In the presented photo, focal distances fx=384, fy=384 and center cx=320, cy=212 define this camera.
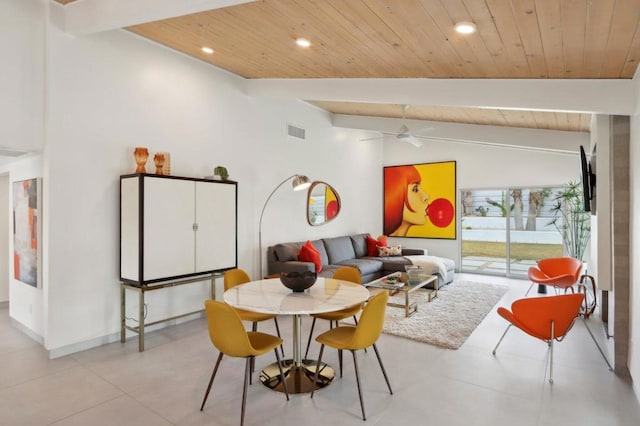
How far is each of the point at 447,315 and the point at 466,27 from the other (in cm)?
360

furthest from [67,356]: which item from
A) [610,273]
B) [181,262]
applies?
[610,273]

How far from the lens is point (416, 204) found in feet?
30.0

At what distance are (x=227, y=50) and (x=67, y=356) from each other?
11.9 feet

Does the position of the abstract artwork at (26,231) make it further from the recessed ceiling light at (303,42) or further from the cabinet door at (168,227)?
the recessed ceiling light at (303,42)

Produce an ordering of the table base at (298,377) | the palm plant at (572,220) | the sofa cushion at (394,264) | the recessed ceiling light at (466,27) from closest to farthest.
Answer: the recessed ceiling light at (466,27) < the table base at (298,377) < the palm plant at (572,220) < the sofa cushion at (394,264)

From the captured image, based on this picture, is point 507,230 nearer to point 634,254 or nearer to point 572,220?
point 572,220

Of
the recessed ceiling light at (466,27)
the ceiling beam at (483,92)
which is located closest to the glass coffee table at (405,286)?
the ceiling beam at (483,92)

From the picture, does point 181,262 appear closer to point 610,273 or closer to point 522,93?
point 522,93

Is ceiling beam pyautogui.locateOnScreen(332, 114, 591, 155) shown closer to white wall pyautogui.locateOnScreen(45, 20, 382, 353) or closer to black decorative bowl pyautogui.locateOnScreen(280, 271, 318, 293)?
white wall pyautogui.locateOnScreen(45, 20, 382, 353)

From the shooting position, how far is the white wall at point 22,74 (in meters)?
3.53

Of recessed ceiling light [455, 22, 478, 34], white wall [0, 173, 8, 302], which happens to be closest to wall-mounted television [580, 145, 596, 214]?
recessed ceiling light [455, 22, 478, 34]

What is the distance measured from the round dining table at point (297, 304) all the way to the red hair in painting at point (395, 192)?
20.0ft

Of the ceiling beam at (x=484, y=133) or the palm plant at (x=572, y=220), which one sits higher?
the ceiling beam at (x=484, y=133)

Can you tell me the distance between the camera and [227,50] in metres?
4.40
